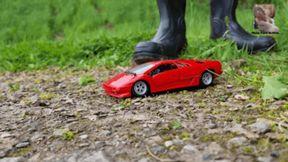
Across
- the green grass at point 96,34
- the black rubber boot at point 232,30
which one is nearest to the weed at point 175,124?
the green grass at point 96,34

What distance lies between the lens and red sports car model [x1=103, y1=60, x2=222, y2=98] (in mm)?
1677

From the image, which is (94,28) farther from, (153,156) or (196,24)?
(153,156)

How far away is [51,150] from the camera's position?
47.7 inches

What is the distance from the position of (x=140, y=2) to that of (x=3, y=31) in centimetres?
172

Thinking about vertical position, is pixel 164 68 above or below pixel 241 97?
above

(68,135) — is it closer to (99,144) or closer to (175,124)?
(99,144)

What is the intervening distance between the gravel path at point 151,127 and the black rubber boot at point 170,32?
22.6 inches

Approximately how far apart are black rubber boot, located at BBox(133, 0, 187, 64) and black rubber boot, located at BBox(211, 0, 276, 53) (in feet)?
0.65

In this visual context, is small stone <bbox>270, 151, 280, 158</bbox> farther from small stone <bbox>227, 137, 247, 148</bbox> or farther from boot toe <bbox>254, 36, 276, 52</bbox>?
boot toe <bbox>254, 36, 276, 52</bbox>

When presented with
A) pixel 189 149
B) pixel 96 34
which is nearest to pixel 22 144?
pixel 189 149

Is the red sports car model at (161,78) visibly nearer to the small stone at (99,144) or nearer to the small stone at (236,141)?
the small stone at (99,144)

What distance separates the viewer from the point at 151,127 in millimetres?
1305

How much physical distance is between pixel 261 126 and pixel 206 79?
0.61 metres

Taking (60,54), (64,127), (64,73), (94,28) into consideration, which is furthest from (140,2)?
(64,127)
